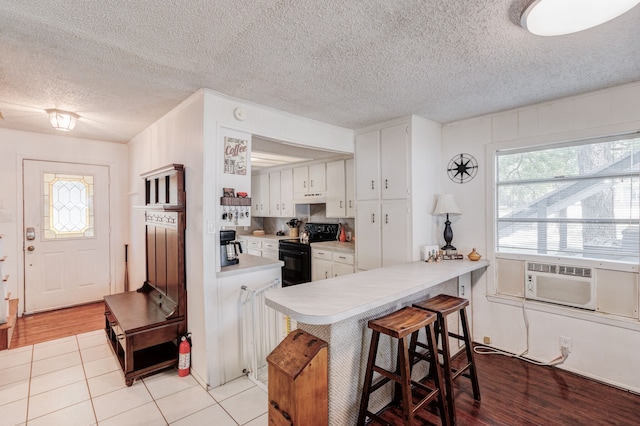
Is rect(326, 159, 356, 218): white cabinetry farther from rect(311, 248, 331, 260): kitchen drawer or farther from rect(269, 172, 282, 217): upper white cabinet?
rect(269, 172, 282, 217): upper white cabinet

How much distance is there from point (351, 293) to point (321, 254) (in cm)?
256

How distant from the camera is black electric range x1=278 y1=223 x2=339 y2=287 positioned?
4.72 m

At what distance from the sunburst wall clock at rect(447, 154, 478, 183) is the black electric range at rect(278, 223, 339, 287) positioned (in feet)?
7.16

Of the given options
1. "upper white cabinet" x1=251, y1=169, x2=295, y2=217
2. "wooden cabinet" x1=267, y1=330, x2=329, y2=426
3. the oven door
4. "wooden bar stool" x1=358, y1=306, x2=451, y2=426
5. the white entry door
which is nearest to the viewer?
"wooden cabinet" x1=267, y1=330, x2=329, y2=426

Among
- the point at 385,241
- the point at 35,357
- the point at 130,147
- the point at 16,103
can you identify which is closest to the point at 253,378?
the point at 385,241

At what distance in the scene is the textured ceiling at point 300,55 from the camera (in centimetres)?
150

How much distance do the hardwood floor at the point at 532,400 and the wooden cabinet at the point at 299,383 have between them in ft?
2.50

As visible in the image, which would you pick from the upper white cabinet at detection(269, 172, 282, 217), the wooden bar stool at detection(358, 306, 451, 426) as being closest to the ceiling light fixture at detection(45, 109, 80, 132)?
the upper white cabinet at detection(269, 172, 282, 217)

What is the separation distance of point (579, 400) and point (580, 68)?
2.42 metres

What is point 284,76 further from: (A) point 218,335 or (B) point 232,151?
(A) point 218,335

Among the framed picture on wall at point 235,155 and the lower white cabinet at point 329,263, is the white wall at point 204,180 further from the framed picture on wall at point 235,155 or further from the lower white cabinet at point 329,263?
the lower white cabinet at point 329,263

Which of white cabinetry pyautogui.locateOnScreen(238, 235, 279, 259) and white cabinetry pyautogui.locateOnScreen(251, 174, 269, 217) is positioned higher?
white cabinetry pyautogui.locateOnScreen(251, 174, 269, 217)

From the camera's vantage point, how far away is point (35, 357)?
2.93 m

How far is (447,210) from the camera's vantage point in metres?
3.24
